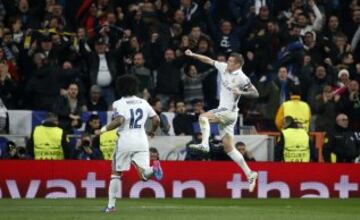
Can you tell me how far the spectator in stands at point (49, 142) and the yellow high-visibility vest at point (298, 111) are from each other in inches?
200

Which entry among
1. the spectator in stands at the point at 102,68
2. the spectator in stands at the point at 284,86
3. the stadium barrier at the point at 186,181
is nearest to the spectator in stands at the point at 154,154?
the stadium barrier at the point at 186,181

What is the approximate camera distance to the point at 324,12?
31.0 metres

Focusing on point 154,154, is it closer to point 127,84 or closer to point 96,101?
point 96,101

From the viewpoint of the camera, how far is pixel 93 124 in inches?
1000

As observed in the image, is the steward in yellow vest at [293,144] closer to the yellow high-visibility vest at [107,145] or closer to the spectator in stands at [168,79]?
the spectator in stands at [168,79]

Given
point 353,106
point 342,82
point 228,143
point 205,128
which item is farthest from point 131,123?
point 342,82

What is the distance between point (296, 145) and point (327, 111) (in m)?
2.29

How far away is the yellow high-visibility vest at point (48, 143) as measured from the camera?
24.4 metres

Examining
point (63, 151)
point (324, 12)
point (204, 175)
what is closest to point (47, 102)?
point (63, 151)

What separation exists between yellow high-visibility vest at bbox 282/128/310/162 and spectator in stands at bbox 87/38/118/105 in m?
4.55

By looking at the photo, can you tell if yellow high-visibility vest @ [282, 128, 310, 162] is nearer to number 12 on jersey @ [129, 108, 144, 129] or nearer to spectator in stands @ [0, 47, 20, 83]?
spectator in stands @ [0, 47, 20, 83]

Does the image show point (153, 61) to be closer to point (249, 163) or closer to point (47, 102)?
point (47, 102)

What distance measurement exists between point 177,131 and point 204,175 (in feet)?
6.44

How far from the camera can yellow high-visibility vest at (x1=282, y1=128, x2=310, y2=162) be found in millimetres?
25203
